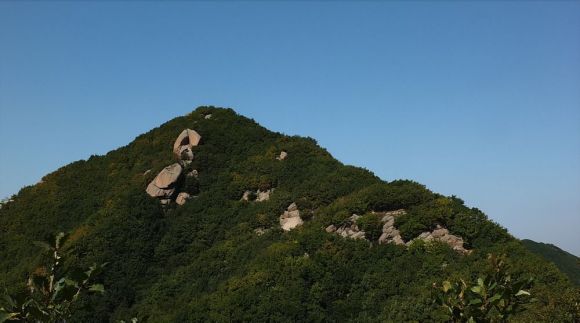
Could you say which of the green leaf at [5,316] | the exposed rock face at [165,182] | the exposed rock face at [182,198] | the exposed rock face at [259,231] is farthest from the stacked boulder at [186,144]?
the green leaf at [5,316]

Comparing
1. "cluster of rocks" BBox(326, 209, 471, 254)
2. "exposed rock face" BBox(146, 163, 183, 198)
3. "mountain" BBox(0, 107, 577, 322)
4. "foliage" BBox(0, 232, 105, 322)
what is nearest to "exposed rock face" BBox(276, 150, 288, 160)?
"mountain" BBox(0, 107, 577, 322)

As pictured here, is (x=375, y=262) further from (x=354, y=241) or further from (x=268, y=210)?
(x=268, y=210)

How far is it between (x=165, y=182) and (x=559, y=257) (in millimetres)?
80320

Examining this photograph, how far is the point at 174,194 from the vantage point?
55.6 meters

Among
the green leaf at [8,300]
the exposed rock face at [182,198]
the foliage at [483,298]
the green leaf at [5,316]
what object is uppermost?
the exposed rock face at [182,198]

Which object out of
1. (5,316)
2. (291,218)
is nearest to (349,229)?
(291,218)

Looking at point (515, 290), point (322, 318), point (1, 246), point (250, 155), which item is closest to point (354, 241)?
point (322, 318)

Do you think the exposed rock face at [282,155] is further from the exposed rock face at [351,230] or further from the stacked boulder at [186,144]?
the exposed rock face at [351,230]

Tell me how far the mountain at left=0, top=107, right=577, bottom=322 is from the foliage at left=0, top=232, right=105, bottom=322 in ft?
50.8

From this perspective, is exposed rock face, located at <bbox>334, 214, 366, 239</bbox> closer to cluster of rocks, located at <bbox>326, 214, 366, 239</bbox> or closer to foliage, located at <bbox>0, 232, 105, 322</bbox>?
cluster of rocks, located at <bbox>326, 214, 366, 239</bbox>

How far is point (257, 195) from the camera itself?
5359 centimetres

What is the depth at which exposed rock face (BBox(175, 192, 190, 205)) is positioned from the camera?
181ft

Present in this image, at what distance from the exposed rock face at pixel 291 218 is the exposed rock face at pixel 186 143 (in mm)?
16752

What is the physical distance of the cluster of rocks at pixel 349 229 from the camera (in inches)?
1557
